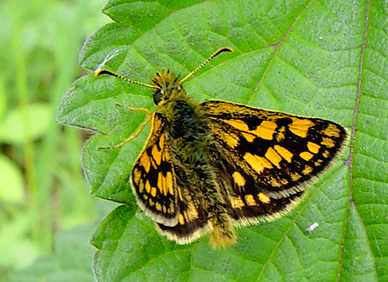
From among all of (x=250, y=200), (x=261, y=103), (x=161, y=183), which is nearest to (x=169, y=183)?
(x=161, y=183)

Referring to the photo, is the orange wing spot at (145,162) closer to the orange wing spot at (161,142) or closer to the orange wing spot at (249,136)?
the orange wing spot at (161,142)

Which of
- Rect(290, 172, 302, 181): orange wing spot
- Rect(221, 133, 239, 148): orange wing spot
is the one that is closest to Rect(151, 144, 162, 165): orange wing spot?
Rect(221, 133, 239, 148): orange wing spot

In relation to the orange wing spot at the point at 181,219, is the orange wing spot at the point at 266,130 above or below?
above

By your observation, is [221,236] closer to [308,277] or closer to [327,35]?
[308,277]

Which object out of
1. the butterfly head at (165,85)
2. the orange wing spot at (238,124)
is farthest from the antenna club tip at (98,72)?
the orange wing spot at (238,124)

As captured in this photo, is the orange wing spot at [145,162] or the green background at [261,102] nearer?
the orange wing spot at [145,162]

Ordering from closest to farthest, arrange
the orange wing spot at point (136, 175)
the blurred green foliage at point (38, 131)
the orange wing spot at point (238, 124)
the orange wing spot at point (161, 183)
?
the orange wing spot at point (136, 175) → the orange wing spot at point (161, 183) → the orange wing spot at point (238, 124) → the blurred green foliage at point (38, 131)
